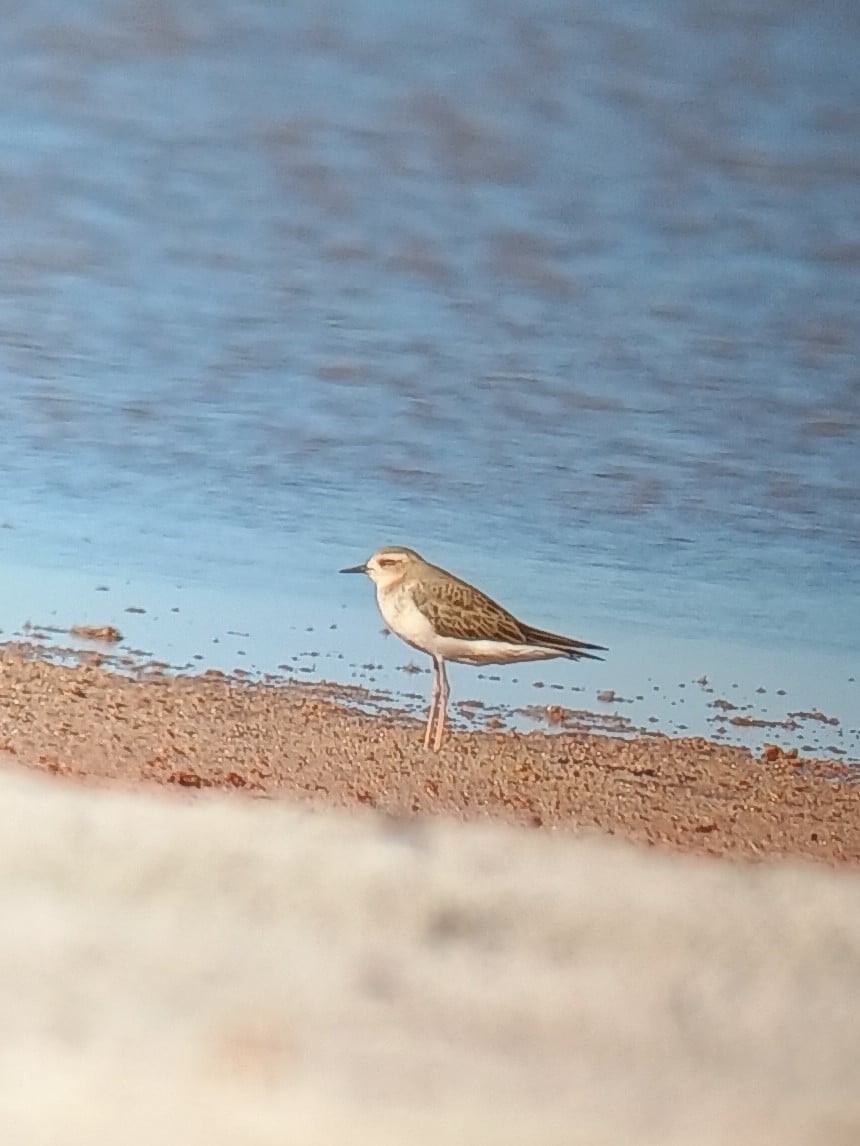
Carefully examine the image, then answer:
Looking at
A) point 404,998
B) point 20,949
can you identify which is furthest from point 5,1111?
point 404,998

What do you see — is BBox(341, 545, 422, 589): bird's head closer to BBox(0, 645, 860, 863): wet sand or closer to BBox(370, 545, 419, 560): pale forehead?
BBox(370, 545, 419, 560): pale forehead

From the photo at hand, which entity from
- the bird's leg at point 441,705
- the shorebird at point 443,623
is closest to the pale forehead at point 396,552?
the shorebird at point 443,623

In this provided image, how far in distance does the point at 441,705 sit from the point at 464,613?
0.32 feet

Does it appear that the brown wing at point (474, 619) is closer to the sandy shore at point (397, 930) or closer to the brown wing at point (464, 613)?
the brown wing at point (464, 613)

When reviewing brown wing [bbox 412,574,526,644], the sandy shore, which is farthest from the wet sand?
brown wing [bbox 412,574,526,644]

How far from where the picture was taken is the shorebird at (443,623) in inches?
67.2

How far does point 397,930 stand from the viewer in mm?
1669

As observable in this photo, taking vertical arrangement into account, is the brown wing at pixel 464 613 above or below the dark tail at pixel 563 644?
above

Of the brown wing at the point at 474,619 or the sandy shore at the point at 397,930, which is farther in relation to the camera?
the brown wing at the point at 474,619

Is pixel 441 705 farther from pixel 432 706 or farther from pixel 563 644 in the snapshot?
pixel 563 644

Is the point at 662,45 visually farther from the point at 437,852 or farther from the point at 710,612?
the point at 437,852

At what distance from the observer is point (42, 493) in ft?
5.79

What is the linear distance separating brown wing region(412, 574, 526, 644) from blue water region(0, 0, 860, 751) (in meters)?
0.02

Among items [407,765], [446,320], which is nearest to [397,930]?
[407,765]
